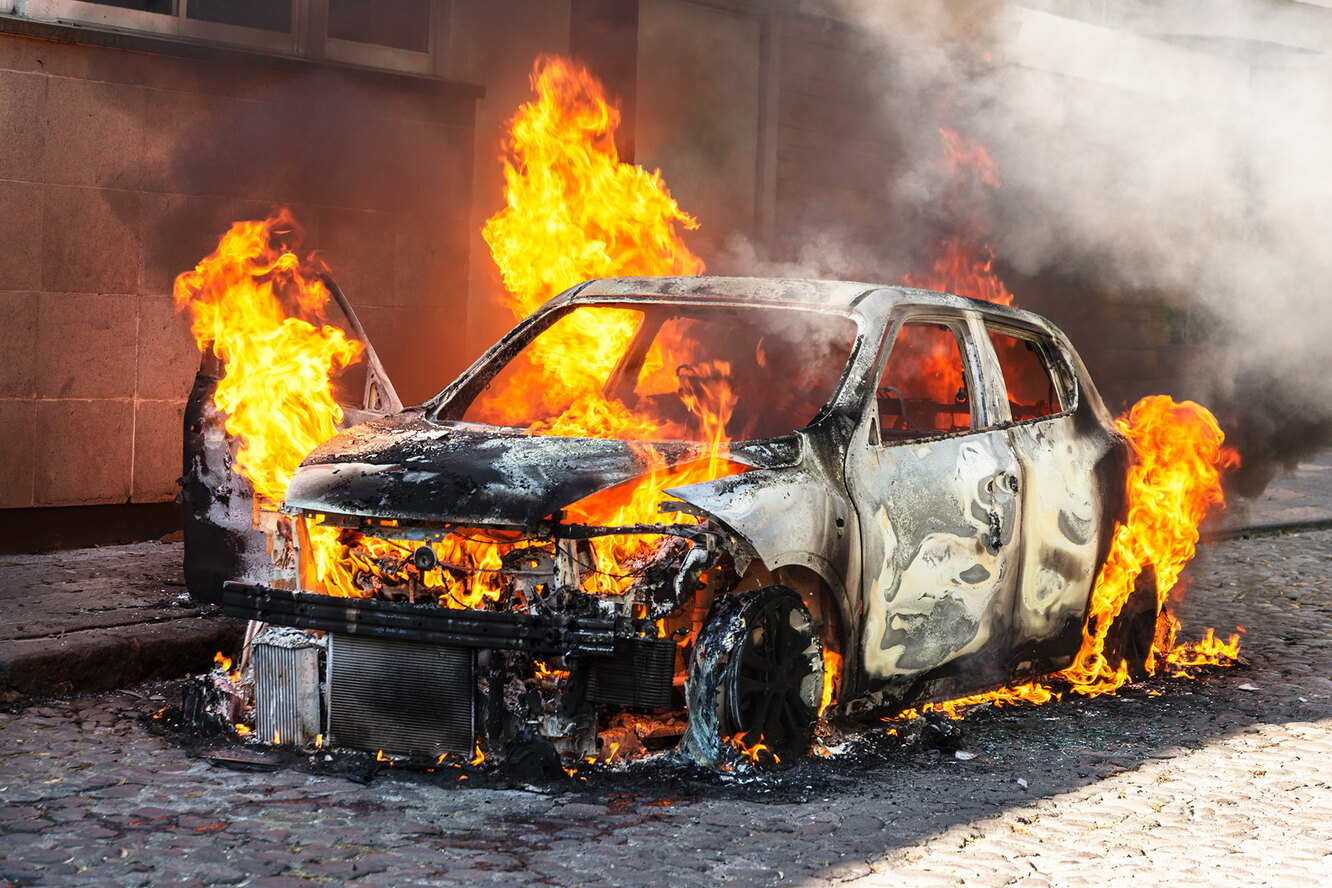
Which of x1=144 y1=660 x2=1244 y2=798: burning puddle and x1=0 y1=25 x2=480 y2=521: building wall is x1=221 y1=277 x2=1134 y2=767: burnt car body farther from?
x1=0 y1=25 x2=480 y2=521: building wall

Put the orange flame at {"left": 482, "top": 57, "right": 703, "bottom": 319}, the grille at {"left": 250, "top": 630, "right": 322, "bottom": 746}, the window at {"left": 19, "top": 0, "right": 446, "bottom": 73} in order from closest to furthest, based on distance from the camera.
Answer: the grille at {"left": 250, "top": 630, "right": 322, "bottom": 746}
the orange flame at {"left": 482, "top": 57, "right": 703, "bottom": 319}
the window at {"left": 19, "top": 0, "right": 446, "bottom": 73}

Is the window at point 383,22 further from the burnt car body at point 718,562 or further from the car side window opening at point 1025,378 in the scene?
the car side window opening at point 1025,378

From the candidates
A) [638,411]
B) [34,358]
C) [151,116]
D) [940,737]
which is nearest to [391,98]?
[151,116]

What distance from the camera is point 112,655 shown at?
20.0 ft

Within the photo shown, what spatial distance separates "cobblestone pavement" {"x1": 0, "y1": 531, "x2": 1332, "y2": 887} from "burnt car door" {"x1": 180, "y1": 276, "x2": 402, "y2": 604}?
2.86ft

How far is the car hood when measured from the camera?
14.5 ft

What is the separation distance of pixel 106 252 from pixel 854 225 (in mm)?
7109

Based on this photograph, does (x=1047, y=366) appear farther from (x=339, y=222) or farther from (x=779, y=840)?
(x=339, y=222)

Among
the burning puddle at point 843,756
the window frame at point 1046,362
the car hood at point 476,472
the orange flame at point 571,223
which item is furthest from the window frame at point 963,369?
the orange flame at point 571,223

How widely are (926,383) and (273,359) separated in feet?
9.05

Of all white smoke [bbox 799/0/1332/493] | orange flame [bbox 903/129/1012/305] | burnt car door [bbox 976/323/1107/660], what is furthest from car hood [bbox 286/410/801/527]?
white smoke [bbox 799/0/1332/493]

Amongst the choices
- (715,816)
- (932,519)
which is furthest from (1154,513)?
(715,816)

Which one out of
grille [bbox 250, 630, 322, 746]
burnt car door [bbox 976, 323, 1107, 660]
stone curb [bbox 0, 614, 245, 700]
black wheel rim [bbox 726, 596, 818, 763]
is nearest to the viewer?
black wheel rim [bbox 726, 596, 818, 763]

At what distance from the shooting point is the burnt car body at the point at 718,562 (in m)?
4.49
